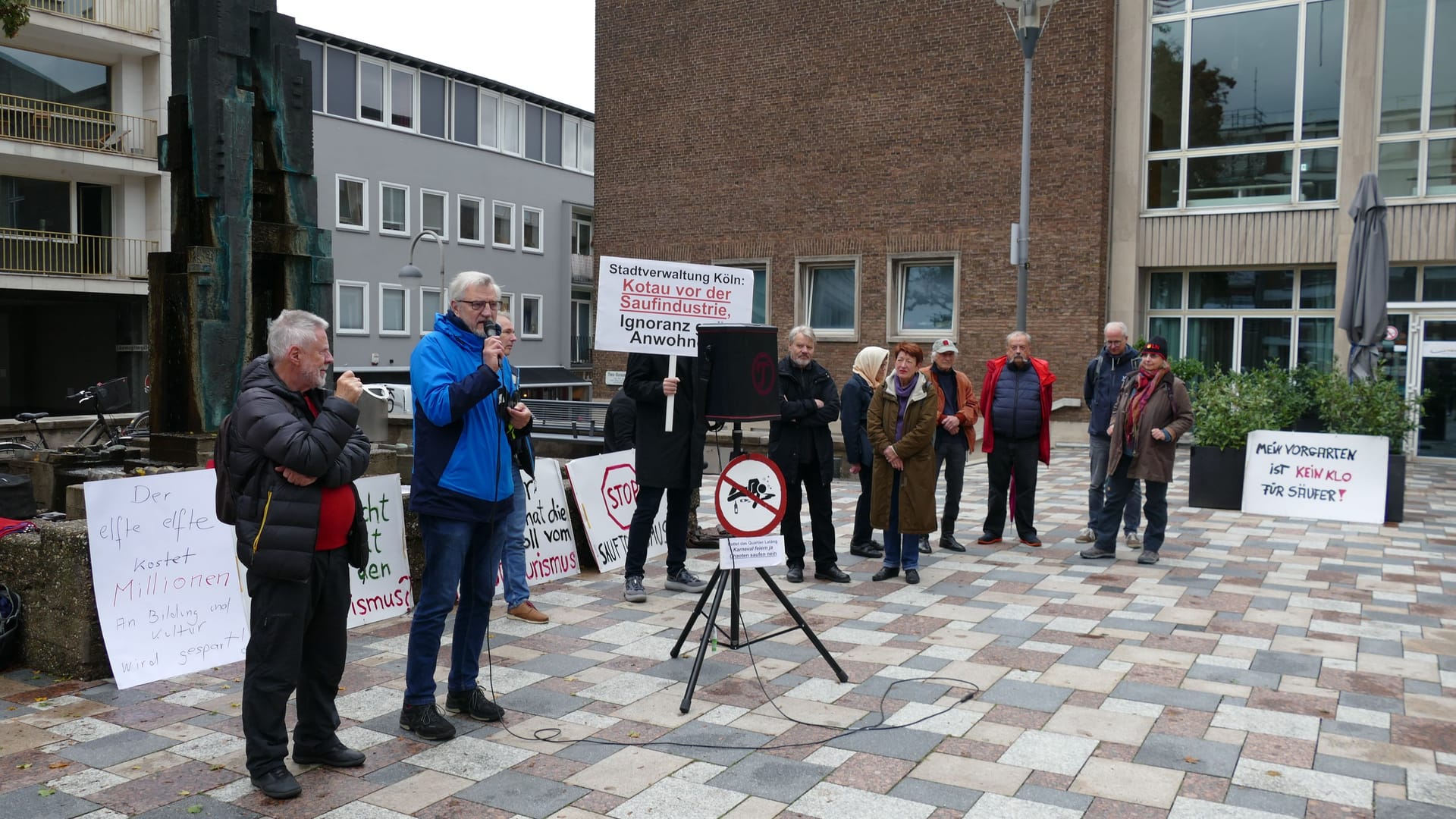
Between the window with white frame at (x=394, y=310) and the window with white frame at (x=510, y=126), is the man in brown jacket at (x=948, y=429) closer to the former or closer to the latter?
the window with white frame at (x=394, y=310)

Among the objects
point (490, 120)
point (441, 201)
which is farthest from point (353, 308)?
point (490, 120)

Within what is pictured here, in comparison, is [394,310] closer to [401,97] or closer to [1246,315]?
[401,97]

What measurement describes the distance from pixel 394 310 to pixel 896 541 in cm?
3452

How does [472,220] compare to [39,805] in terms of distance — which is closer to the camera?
[39,805]

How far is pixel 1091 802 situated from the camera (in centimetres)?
423

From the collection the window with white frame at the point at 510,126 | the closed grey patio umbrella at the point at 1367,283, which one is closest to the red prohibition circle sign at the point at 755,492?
the closed grey patio umbrella at the point at 1367,283

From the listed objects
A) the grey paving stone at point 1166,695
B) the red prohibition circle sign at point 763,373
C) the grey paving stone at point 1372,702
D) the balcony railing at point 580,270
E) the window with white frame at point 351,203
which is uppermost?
the window with white frame at point 351,203

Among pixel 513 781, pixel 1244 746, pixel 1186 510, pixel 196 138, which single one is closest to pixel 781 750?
pixel 513 781

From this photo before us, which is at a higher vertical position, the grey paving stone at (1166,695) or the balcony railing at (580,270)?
the balcony railing at (580,270)

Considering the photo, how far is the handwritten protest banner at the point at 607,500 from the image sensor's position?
8836 mm

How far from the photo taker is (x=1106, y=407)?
393 inches

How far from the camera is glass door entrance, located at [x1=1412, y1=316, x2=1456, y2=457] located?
18.9 m

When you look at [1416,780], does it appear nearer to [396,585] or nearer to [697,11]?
[396,585]

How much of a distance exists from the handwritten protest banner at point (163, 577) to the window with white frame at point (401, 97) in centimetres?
3575
